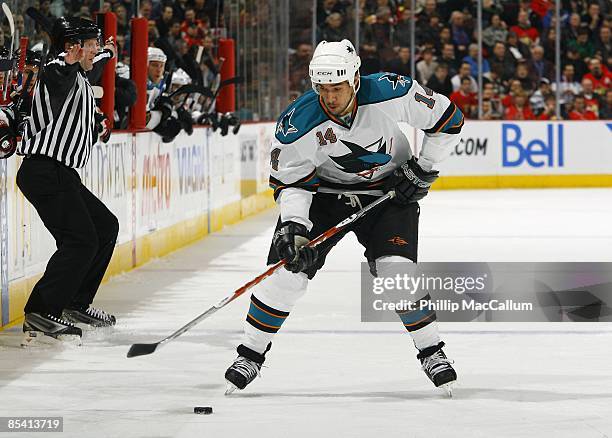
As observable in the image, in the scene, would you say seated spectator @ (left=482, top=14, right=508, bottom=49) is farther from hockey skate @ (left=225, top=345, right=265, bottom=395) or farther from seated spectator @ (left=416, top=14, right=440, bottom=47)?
hockey skate @ (left=225, top=345, right=265, bottom=395)

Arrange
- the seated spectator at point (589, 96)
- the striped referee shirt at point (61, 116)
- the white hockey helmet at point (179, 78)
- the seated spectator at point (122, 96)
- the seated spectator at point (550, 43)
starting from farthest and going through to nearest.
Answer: the seated spectator at point (550, 43) → the seated spectator at point (589, 96) → the white hockey helmet at point (179, 78) → the seated spectator at point (122, 96) → the striped referee shirt at point (61, 116)

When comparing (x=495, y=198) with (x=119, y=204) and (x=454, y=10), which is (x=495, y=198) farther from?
(x=119, y=204)

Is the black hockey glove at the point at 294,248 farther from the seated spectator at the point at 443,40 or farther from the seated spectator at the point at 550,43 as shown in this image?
the seated spectator at the point at 550,43

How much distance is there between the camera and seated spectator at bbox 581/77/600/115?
18.6 m

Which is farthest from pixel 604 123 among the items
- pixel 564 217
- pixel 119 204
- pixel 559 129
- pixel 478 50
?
pixel 119 204

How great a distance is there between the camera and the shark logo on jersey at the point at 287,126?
15.5ft

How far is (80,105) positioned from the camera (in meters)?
6.09

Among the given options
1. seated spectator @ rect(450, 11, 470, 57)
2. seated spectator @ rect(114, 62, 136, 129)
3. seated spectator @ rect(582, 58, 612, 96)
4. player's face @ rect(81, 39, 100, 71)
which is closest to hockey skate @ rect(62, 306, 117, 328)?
player's face @ rect(81, 39, 100, 71)

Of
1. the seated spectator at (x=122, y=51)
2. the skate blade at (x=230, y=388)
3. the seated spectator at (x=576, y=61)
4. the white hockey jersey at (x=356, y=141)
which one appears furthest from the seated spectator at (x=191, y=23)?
the skate blade at (x=230, y=388)

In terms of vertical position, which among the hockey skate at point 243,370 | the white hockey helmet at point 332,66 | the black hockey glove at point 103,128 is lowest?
the hockey skate at point 243,370

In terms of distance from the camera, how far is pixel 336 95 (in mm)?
4656

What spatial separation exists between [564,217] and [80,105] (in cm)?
808

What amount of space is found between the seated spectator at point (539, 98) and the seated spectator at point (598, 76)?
25.6 inches

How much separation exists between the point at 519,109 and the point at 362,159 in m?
13.9
